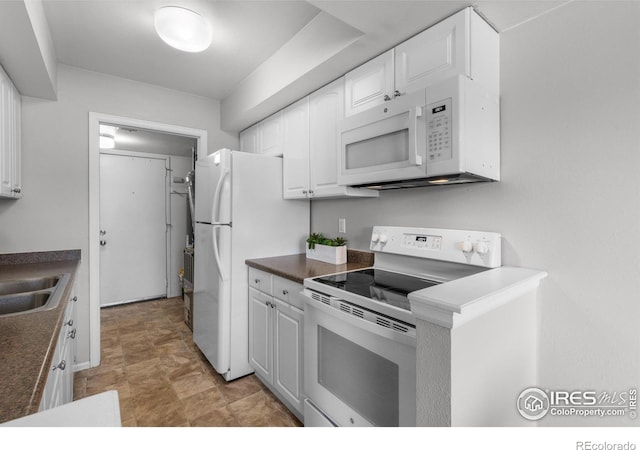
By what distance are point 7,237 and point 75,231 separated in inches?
15.4

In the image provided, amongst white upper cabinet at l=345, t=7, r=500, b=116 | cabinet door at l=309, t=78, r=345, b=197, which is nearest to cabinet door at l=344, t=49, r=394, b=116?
white upper cabinet at l=345, t=7, r=500, b=116

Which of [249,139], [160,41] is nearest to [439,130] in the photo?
[160,41]

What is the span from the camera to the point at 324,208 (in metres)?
2.56

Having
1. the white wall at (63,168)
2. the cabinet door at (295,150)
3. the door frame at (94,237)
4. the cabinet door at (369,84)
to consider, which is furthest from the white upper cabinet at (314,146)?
the door frame at (94,237)

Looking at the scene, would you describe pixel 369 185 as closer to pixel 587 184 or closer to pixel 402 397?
pixel 587 184

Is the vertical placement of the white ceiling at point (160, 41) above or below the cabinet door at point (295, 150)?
above

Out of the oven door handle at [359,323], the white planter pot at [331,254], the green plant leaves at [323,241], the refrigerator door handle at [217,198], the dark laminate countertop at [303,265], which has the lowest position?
the oven door handle at [359,323]

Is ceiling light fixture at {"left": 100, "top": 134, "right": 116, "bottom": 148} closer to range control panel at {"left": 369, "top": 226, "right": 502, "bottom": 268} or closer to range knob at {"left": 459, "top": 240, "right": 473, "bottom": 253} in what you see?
range control panel at {"left": 369, "top": 226, "right": 502, "bottom": 268}

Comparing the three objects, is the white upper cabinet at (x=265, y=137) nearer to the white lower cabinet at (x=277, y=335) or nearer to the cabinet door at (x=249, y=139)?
the cabinet door at (x=249, y=139)

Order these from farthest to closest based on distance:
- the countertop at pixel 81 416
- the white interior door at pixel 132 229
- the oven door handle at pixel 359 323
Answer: the white interior door at pixel 132 229 → the oven door handle at pixel 359 323 → the countertop at pixel 81 416

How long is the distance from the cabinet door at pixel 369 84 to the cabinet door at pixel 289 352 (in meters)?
1.27

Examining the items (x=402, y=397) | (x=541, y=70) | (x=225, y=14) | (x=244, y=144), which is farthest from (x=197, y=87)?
(x=402, y=397)

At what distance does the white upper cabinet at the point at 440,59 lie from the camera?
133 centimetres

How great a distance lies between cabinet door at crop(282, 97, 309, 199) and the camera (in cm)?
231
